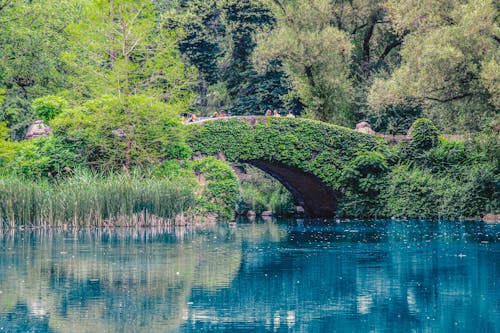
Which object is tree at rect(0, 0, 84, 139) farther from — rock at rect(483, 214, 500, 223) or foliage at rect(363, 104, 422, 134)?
rock at rect(483, 214, 500, 223)

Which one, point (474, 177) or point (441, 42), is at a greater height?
point (441, 42)

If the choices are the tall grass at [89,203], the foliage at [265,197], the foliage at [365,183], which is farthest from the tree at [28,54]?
the foliage at [365,183]

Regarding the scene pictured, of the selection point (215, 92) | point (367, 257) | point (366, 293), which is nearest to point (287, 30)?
point (215, 92)

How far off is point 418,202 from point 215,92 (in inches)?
664

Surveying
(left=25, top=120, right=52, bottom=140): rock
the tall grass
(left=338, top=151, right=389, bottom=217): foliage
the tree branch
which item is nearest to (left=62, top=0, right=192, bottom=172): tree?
(left=25, top=120, right=52, bottom=140): rock

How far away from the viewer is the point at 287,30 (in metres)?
38.5

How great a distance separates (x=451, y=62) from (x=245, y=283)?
16.8 meters

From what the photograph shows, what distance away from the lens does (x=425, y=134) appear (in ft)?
111

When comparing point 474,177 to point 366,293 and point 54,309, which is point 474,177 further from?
point 54,309

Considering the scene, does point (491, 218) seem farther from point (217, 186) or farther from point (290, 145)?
point (217, 186)

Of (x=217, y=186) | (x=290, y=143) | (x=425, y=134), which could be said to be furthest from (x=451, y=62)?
(x=217, y=186)

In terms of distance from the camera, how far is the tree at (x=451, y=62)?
2811 centimetres

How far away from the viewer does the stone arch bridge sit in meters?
33.1

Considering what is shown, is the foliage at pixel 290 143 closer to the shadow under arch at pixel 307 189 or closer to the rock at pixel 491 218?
the shadow under arch at pixel 307 189
